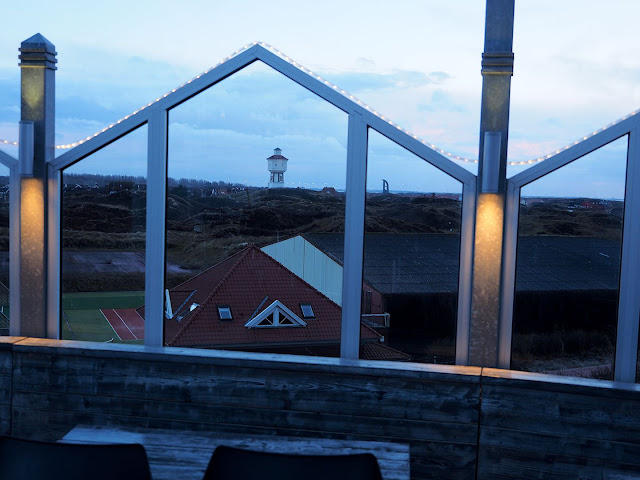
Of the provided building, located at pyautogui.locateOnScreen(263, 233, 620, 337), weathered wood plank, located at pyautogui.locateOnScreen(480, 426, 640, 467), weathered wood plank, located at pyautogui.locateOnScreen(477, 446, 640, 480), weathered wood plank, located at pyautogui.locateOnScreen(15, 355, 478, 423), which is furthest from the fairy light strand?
weathered wood plank, located at pyautogui.locateOnScreen(477, 446, 640, 480)

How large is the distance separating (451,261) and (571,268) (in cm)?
65

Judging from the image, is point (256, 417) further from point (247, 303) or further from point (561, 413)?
point (561, 413)

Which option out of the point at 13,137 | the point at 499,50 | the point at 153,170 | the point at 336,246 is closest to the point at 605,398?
the point at 336,246

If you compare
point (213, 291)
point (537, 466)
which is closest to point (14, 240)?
point (213, 291)

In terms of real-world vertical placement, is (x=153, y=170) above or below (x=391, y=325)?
above

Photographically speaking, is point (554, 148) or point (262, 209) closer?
point (554, 148)

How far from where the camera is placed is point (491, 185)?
3.56 meters

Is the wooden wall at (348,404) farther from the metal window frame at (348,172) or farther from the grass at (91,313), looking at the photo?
the metal window frame at (348,172)

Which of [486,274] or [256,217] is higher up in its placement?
[256,217]

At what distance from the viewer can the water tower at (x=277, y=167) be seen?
3885 mm

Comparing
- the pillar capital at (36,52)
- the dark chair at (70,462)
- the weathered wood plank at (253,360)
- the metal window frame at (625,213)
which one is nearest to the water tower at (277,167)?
the weathered wood plank at (253,360)

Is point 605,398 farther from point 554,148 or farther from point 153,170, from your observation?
point 153,170

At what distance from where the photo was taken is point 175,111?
3.98 m

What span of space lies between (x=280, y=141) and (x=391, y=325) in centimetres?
124
